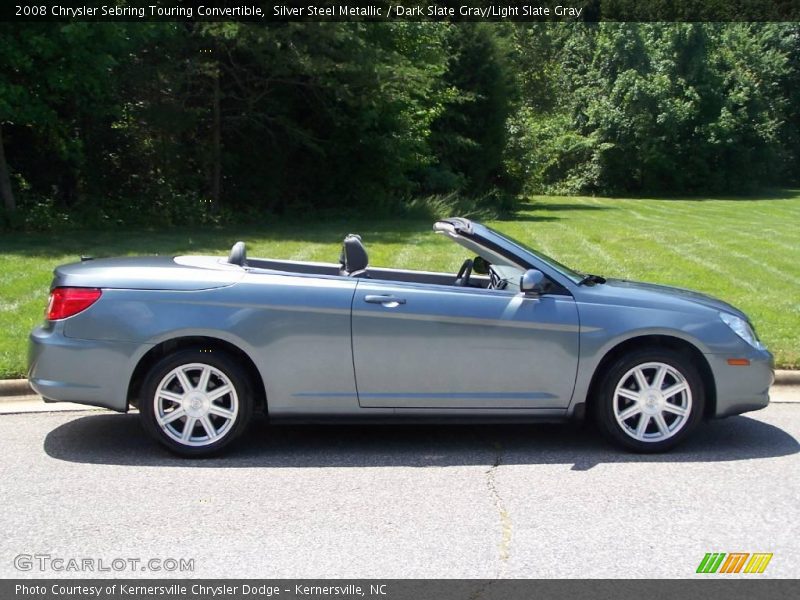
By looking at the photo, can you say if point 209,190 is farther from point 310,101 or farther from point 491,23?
point 491,23

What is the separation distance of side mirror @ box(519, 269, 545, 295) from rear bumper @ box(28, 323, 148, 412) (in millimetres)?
2409

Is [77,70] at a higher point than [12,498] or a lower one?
higher

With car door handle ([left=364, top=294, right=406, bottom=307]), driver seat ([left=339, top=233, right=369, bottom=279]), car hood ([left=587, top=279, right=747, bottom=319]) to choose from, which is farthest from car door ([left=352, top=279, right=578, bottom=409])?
driver seat ([left=339, top=233, right=369, bottom=279])

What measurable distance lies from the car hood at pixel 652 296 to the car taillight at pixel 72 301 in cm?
317

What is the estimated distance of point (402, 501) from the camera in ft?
17.7

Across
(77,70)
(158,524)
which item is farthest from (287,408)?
(77,70)

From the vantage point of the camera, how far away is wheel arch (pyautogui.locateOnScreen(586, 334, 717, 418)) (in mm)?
6281

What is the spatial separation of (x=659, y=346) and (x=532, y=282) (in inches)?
36.2

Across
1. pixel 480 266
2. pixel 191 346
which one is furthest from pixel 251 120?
pixel 191 346

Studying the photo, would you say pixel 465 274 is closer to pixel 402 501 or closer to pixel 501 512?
pixel 402 501

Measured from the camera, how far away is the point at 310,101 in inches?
999

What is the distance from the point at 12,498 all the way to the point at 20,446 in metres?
1.11

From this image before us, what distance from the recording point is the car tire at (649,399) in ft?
20.4

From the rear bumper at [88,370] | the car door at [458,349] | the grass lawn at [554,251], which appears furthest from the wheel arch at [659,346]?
the rear bumper at [88,370]
